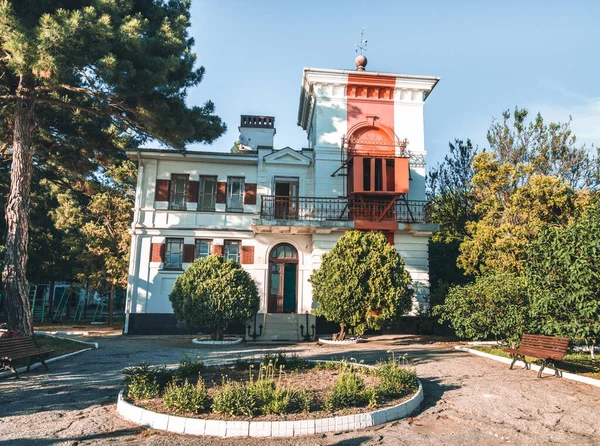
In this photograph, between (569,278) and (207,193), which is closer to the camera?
(569,278)

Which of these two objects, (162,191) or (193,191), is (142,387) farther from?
(162,191)

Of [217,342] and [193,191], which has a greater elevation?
[193,191]

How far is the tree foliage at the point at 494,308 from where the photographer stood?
40.1 ft

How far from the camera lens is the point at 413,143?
20547 mm

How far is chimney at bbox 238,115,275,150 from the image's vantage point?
23344 millimetres

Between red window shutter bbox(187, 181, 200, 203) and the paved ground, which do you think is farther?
red window shutter bbox(187, 181, 200, 203)

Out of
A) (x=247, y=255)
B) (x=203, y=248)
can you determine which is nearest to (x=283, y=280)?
(x=247, y=255)

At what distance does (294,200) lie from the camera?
20.1 meters

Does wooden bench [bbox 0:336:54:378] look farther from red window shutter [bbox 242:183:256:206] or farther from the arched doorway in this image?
red window shutter [bbox 242:183:256:206]

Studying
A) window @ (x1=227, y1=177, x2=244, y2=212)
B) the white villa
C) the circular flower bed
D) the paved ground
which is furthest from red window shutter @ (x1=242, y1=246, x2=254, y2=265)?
the paved ground

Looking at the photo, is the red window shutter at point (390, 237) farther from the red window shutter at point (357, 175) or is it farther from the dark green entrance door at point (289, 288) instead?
the dark green entrance door at point (289, 288)

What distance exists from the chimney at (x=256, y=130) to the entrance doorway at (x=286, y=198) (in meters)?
3.81

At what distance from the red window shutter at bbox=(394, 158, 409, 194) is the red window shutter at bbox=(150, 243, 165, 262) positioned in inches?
417

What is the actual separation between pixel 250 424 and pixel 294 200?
587 inches
